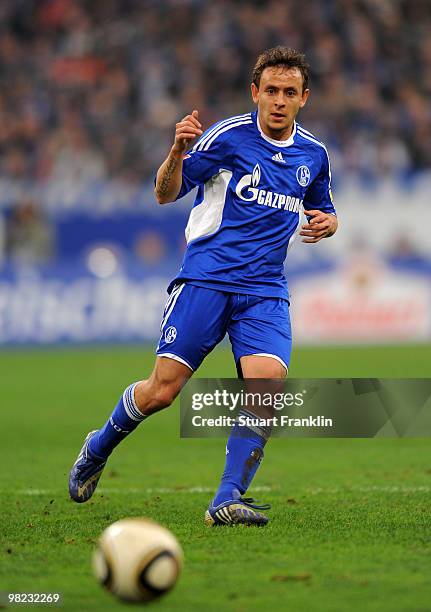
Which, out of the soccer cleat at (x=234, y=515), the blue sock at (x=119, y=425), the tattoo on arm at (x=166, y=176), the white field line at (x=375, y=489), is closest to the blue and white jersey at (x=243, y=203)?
the tattoo on arm at (x=166, y=176)

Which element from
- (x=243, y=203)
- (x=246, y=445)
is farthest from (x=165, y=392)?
(x=243, y=203)

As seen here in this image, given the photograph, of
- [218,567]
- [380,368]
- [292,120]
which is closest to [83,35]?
[380,368]

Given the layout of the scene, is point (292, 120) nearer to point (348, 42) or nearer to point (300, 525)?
point (300, 525)

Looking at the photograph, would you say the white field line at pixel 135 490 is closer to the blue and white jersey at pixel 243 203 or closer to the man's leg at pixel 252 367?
the man's leg at pixel 252 367

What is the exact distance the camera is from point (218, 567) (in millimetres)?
4648

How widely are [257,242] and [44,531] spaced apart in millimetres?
1797

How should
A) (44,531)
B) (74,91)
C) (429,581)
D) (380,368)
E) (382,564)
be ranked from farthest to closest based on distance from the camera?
(74,91)
(380,368)
(44,531)
(382,564)
(429,581)

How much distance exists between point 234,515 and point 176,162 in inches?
69.4

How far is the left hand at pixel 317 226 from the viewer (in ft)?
19.7

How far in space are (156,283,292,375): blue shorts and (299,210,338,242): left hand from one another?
1.30ft

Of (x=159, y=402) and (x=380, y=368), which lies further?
(x=380, y=368)

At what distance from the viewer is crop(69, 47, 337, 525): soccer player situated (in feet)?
19.3

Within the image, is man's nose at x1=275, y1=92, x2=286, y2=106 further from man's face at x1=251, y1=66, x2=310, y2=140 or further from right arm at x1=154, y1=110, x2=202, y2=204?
right arm at x1=154, y1=110, x2=202, y2=204

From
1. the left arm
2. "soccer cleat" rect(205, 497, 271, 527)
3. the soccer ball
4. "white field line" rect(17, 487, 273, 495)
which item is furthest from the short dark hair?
the soccer ball
